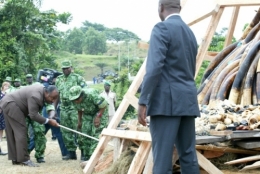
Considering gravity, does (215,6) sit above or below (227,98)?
above

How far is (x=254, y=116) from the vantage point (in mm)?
6250

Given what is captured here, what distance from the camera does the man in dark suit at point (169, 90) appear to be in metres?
4.59

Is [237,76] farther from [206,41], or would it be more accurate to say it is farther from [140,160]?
[140,160]

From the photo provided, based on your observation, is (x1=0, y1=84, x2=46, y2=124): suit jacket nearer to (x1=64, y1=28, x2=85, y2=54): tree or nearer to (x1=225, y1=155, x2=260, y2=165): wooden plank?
(x1=225, y1=155, x2=260, y2=165): wooden plank

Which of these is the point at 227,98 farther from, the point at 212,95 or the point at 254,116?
the point at 254,116

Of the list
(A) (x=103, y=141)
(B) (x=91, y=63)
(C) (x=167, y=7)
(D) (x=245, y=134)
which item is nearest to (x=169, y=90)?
(C) (x=167, y=7)

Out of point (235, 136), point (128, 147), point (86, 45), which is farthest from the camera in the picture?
point (86, 45)

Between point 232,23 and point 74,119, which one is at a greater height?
point 232,23

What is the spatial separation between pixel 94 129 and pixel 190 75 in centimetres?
459

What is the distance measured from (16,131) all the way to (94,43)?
62271mm

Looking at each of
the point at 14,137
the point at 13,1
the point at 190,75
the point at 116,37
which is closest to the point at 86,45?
the point at 116,37

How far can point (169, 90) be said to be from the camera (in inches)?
183

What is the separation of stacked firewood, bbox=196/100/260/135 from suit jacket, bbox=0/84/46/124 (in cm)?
305

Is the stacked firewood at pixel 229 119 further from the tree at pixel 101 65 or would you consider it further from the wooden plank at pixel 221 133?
the tree at pixel 101 65
